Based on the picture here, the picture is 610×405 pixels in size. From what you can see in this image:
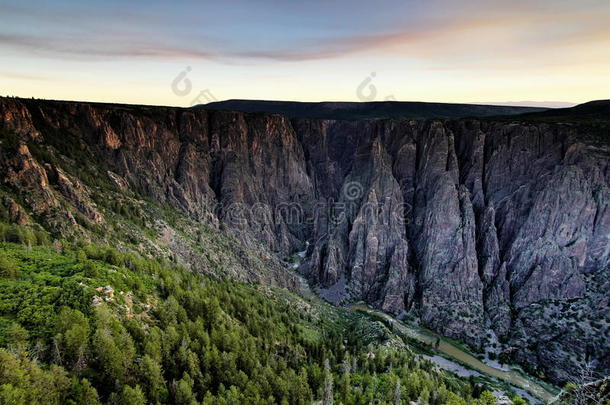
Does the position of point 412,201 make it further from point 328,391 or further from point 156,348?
point 156,348

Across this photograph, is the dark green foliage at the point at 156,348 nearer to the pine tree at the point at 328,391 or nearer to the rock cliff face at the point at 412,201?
the pine tree at the point at 328,391

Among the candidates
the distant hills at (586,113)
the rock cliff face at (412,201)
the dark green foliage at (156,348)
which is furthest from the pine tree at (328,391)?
the distant hills at (586,113)

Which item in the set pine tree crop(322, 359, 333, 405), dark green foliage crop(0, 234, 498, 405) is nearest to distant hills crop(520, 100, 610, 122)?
dark green foliage crop(0, 234, 498, 405)

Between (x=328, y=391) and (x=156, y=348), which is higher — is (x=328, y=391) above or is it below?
below

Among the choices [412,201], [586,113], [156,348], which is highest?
[586,113]

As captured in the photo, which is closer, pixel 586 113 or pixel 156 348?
pixel 156 348

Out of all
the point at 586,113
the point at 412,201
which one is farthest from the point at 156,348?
Result: the point at 586,113

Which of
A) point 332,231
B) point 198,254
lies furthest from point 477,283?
point 198,254

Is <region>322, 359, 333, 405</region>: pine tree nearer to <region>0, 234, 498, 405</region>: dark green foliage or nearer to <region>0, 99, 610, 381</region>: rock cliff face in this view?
<region>0, 234, 498, 405</region>: dark green foliage

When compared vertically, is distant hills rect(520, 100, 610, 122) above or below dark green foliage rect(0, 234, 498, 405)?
above
